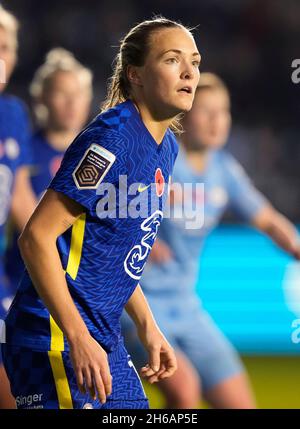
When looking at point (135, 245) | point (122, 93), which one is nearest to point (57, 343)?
point (135, 245)

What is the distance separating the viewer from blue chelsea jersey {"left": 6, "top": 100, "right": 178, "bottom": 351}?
132 inches

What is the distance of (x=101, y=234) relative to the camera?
348cm

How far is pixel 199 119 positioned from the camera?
6582mm

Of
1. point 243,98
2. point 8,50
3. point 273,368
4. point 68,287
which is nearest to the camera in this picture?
point 68,287

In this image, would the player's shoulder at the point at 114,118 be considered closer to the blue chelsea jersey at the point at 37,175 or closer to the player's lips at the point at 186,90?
the player's lips at the point at 186,90

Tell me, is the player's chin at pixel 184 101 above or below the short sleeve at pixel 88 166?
above

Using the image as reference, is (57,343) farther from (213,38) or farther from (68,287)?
(213,38)

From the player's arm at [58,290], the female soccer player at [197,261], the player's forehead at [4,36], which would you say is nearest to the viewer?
the player's arm at [58,290]

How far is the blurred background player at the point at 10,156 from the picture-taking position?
5.64 meters

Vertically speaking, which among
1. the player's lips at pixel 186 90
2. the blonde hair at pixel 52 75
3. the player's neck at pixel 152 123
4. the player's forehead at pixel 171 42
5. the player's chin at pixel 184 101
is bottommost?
the player's neck at pixel 152 123

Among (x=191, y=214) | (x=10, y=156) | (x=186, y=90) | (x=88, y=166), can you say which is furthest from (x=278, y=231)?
(x=88, y=166)

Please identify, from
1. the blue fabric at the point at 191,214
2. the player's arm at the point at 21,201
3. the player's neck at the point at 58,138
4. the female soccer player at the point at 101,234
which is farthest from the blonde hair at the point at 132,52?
the player's neck at the point at 58,138

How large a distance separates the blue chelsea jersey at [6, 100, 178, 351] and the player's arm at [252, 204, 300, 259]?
108 inches
